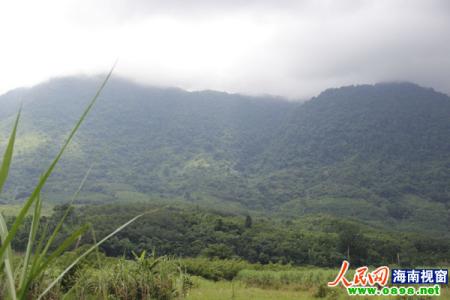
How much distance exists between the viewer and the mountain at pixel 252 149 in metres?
95.6

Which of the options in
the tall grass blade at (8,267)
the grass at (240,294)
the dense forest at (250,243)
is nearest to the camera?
the tall grass blade at (8,267)

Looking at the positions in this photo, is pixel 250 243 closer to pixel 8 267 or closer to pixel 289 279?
pixel 289 279

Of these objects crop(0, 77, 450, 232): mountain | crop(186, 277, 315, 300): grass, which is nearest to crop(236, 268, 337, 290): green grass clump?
crop(186, 277, 315, 300): grass

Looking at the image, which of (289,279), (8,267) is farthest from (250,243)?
(8,267)

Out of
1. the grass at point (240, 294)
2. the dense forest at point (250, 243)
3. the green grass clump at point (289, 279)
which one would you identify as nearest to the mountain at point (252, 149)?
the dense forest at point (250, 243)

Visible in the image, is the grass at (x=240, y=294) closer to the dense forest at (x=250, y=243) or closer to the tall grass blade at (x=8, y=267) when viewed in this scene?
the tall grass blade at (x=8, y=267)

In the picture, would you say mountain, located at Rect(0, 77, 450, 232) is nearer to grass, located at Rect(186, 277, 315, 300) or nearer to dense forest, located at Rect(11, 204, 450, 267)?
dense forest, located at Rect(11, 204, 450, 267)

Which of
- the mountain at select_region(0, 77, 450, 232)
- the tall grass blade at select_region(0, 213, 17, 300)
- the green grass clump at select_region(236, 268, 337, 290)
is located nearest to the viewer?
the tall grass blade at select_region(0, 213, 17, 300)

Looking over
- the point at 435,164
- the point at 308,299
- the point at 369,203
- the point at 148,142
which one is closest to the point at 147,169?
the point at 148,142

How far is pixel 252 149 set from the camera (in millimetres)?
153875

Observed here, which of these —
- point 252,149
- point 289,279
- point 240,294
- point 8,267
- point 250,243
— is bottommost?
point 250,243

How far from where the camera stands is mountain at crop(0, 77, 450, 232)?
3765 inches

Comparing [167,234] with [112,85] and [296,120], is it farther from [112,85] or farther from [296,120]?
[112,85]

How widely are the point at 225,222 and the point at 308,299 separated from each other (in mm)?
40845
